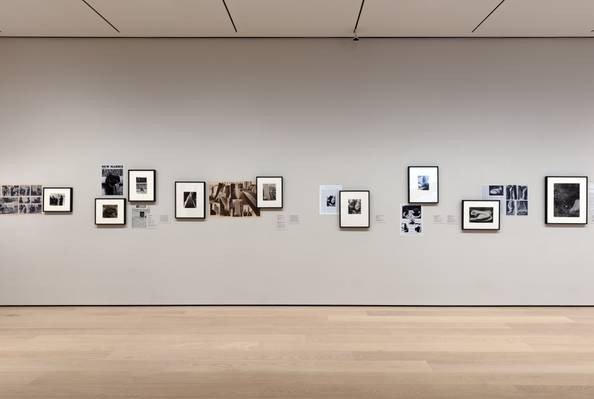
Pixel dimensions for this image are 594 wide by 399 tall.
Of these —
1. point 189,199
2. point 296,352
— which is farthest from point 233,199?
point 296,352

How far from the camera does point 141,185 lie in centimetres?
643

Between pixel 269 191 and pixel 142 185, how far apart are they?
203cm

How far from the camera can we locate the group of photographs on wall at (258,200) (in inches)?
251

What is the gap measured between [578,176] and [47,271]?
28.0ft

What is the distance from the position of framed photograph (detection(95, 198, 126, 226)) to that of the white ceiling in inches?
104

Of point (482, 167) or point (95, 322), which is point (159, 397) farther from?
point (482, 167)

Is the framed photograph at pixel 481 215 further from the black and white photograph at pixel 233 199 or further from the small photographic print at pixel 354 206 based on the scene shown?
the black and white photograph at pixel 233 199

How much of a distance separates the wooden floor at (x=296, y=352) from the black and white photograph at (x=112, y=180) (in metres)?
1.86

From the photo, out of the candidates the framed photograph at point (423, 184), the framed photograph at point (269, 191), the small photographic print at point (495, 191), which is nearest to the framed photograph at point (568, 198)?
the small photographic print at point (495, 191)

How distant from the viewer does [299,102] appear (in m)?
6.45

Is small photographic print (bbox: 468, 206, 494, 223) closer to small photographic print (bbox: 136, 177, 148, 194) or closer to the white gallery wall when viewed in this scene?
the white gallery wall

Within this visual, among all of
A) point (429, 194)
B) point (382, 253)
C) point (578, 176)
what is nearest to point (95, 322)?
point (382, 253)

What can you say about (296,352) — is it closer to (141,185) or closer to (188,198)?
(188,198)

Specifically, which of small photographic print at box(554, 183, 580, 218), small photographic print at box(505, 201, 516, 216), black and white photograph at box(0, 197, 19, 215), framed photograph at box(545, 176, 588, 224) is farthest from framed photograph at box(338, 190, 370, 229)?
black and white photograph at box(0, 197, 19, 215)
